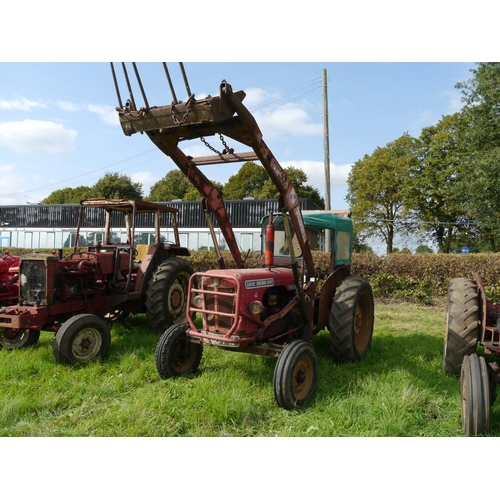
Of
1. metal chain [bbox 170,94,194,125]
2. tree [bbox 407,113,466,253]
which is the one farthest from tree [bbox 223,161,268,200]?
metal chain [bbox 170,94,194,125]

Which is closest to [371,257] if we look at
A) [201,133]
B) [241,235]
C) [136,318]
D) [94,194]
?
[136,318]

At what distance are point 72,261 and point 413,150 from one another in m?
28.9

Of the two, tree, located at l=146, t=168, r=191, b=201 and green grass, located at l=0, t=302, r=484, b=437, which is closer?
green grass, located at l=0, t=302, r=484, b=437

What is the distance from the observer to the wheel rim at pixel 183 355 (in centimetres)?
503

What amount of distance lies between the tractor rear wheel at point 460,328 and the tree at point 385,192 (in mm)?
26653

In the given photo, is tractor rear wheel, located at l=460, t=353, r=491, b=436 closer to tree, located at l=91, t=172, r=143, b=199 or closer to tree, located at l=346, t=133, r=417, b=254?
tree, located at l=346, t=133, r=417, b=254

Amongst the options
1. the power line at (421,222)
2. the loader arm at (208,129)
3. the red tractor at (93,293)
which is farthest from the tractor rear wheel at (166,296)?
the power line at (421,222)

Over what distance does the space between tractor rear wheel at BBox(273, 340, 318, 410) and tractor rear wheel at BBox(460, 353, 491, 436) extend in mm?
1418

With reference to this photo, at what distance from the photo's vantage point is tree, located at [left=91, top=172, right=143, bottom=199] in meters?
43.9

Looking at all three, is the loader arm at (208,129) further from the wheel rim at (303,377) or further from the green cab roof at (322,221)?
the wheel rim at (303,377)

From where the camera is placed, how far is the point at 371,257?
40.6ft

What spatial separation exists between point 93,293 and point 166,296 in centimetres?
115

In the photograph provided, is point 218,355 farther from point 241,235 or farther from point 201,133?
point 241,235

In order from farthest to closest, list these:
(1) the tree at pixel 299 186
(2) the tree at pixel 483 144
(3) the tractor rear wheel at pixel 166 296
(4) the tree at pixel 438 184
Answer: (1) the tree at pixel 299 186, (4) the tree at pixel 438 184, (2) the tree at pixel 483 144, (3) the tractor rear wheel at pixel 166 296
